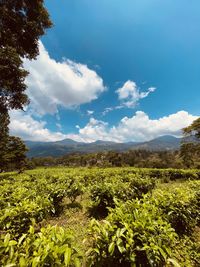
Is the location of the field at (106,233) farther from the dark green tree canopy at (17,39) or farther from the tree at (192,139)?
the tree at (192,139)

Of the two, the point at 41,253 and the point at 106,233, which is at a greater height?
the point at 41,253

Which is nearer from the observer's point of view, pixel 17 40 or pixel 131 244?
pixel 131 244

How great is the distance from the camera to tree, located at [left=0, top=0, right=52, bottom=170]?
36.3 feet

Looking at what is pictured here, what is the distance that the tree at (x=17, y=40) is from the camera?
11.1 m

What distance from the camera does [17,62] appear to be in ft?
36.2

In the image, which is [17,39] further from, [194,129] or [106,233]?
[194,129]

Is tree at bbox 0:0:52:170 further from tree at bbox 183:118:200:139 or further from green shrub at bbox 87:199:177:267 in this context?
tree at bbox 183:118:200:139

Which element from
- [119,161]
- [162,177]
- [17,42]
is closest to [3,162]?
[17,42]

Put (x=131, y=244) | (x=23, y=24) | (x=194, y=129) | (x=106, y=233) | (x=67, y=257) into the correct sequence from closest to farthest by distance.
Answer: (x=67, y=257)
(x=131, y=244)
(x=106, y=233)
(x=23, y=24)
(x=194, y=129)

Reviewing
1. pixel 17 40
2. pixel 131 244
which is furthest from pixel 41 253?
pixel 17 40

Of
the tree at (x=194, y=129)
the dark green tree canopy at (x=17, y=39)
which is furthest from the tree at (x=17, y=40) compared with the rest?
the tree at (x=194, y=129)

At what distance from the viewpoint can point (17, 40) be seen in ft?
40.5

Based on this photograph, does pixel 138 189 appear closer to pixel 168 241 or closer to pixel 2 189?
pixel 168 241

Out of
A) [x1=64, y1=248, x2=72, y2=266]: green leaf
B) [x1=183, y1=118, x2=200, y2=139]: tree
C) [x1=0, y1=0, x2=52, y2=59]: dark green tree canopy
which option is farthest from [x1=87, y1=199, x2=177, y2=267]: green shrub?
[x1=183, y1=118, x2=200, y2=139]: tree
